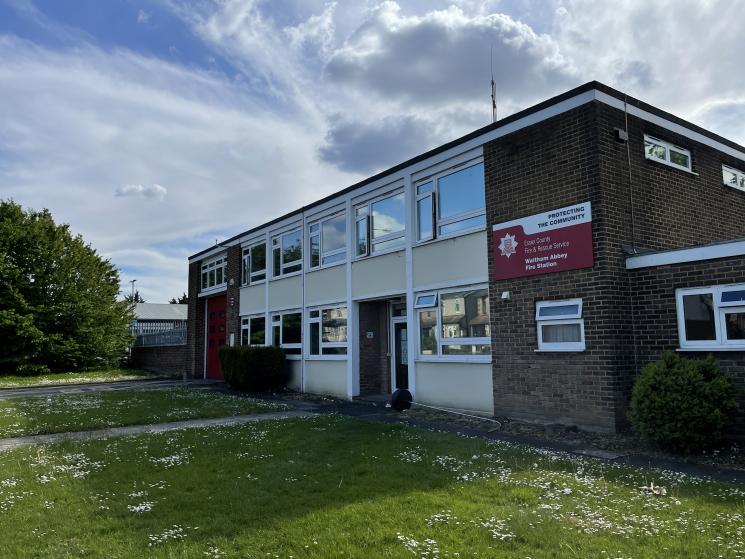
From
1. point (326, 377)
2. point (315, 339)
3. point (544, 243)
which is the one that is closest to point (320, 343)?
point (315, 339)

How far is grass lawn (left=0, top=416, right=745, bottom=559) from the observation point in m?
4.37

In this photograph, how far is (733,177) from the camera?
12.9 metres

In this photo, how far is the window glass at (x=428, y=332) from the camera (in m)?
13.0

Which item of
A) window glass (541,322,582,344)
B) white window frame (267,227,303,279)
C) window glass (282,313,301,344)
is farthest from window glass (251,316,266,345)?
window glass (541,322,582,344)

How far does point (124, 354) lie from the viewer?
31641 mm

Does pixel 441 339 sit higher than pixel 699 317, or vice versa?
pixel 699 317

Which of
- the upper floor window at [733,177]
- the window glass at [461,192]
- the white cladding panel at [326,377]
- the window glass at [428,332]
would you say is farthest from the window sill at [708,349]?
the white cladding panel at [326,377]

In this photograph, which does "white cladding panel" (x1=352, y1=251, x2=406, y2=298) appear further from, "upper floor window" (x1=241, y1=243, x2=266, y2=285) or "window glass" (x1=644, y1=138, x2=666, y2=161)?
"upper floor window" (x1=241, y1=243, x2=266, y2=285)

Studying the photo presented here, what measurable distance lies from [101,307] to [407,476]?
26535mm

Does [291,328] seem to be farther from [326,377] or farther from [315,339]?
[326,377]

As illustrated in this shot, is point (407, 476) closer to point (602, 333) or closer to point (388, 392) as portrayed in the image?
point (602, 333)

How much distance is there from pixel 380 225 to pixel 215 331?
12469 mm

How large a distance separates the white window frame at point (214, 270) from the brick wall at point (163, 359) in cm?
299

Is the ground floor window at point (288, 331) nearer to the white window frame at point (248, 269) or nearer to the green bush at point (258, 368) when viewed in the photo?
the green bush at point (258, 368)
